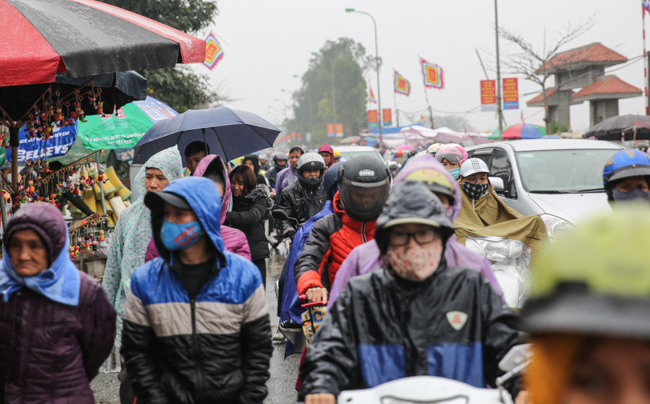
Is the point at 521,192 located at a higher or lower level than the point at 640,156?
lower

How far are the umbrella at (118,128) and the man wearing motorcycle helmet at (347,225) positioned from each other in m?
7.03

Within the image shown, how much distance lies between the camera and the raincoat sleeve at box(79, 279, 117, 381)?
3.23 meters

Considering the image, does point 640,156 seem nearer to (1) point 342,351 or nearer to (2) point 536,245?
(2) point 536,245

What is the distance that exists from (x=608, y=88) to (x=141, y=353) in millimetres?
44218

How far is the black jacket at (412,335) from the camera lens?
2.37 metres

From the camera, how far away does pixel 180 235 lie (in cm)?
312

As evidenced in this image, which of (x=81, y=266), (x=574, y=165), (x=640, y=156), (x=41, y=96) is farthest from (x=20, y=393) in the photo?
(x=574, y=165)

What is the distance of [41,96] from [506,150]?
6.11 meters

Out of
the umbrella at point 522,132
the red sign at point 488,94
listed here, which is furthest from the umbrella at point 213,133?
the red sign at point 488,94

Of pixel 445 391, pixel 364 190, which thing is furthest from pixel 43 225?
pixel 445 391

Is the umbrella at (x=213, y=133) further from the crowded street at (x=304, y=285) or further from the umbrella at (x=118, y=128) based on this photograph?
the umbrella at (x=118, y=128)

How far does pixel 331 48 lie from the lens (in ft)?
389

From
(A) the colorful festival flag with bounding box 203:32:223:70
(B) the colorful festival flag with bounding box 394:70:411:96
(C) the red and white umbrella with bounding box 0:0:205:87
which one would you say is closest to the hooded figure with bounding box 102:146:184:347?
(C) the red and white umbrella with bounding box 0:0:205:87

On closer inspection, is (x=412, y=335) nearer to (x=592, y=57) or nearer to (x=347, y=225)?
(x=347, y=225)
